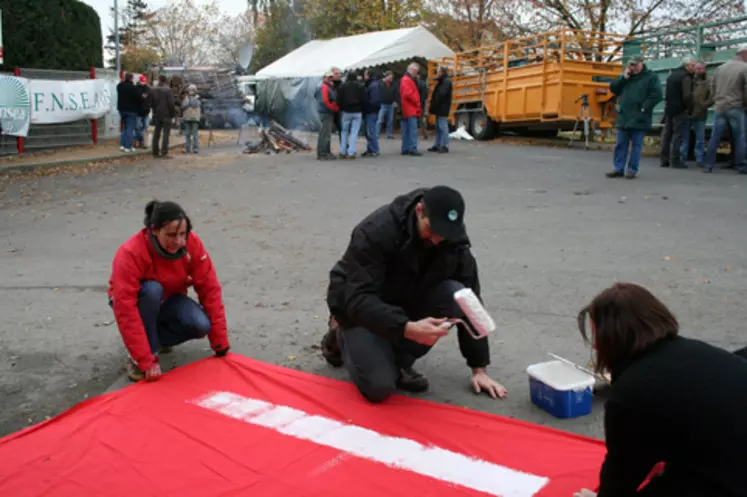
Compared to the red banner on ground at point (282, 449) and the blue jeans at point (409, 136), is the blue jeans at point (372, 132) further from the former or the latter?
the red banner on ground at point (282, 449)

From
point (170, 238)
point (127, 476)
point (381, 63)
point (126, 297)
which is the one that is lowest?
point (127, 476)

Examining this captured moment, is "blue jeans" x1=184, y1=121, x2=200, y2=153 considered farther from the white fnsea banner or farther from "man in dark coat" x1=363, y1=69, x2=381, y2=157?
"man in dark coat" x1=363, y1=69, x2=381, y2=157

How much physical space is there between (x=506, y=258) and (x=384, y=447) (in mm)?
3730

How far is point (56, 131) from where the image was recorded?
16.8m

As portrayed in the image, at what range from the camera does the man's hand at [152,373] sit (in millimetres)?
3971

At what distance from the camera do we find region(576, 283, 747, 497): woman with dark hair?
2.00 meters

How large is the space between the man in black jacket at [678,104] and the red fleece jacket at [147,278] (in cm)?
1004

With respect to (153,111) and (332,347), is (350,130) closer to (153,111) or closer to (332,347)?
(153,111)

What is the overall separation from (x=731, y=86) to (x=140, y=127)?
12.9m

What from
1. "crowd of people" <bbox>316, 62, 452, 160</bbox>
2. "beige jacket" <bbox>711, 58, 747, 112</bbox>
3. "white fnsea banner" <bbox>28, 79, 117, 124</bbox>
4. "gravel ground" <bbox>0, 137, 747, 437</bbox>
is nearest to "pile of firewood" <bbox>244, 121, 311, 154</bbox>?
"crowd of people" <bbox>316, 62, 452, 160</bbox>

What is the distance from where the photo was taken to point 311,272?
640cm

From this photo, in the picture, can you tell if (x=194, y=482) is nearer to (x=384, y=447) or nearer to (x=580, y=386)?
(x=384, y=447)

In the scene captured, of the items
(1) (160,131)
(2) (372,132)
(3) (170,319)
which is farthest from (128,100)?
(3) (170,319)

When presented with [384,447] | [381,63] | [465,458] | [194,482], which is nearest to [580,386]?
[465,458]
